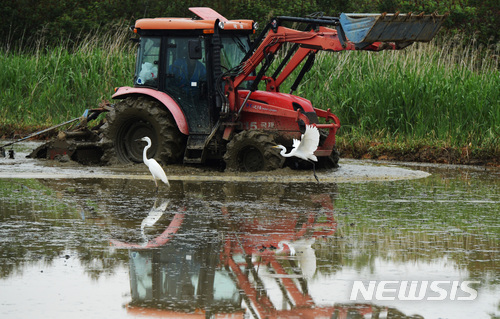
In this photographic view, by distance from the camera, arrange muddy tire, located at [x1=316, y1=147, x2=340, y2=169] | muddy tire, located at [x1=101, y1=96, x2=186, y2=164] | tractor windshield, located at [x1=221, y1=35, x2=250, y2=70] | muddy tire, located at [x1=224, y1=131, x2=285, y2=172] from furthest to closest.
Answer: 1. muddy tire, located at [x1=316, y1=147, x2=340, y2=169]
2. tractor windshield, located at [x1=221, y1=35, x2=250, y2=70]
3. muddy tire, located at [x1=101, y1=96, x2=186, y2=164]
4. muddy tire, located at [x1=224, y1=131, x2=285, y2=172]

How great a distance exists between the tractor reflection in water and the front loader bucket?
11.9ft

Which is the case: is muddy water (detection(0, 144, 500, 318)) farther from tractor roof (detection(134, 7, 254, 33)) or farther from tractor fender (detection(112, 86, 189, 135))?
tractor roof (detection(134, 7, 254, 33))

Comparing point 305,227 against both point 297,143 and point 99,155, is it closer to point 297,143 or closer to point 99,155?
point 297,143

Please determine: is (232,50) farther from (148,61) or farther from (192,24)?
(148,61)

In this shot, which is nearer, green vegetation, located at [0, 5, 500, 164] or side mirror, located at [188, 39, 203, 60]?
side mirror, located at [188, 39, 203, 60]

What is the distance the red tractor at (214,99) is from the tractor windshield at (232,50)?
17 mm

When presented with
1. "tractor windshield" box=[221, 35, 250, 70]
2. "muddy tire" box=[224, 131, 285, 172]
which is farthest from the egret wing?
"tractor windshield" box=[221, 35, 250, 70]

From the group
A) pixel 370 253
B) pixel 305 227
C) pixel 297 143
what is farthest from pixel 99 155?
pixel 370 253

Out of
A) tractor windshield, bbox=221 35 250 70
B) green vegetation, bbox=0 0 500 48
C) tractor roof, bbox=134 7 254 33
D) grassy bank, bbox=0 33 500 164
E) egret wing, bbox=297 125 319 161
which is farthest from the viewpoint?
green vegetation, bbox=0 0 500 48

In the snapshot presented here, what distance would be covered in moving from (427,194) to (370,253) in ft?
14.3

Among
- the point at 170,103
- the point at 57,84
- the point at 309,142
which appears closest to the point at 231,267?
the point at 309,142

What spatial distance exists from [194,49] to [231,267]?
7326 millimetres

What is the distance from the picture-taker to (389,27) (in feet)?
39.4

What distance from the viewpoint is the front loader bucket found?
12.0 m
